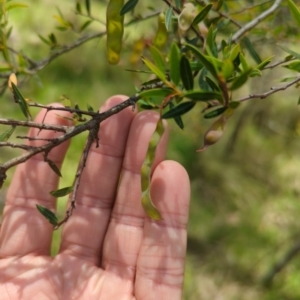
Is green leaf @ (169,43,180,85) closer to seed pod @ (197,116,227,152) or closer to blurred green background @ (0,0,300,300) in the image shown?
seed pod @ (197,116,227,152)

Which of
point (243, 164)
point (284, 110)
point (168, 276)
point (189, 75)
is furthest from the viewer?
point (284, 110)

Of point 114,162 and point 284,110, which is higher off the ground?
point 284,110

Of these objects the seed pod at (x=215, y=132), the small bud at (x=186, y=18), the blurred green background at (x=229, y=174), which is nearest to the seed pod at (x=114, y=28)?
the small bud at (x=186, y=18)

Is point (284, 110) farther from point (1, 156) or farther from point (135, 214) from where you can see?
point (135, 214)

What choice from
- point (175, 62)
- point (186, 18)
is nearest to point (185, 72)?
point (175, 62)

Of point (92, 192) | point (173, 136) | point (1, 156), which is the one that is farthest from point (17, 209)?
point (173, 136)

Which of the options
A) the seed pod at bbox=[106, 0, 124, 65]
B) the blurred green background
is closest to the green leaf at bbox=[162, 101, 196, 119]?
the seed pod at bbox=[106, 0, 124, 65]
